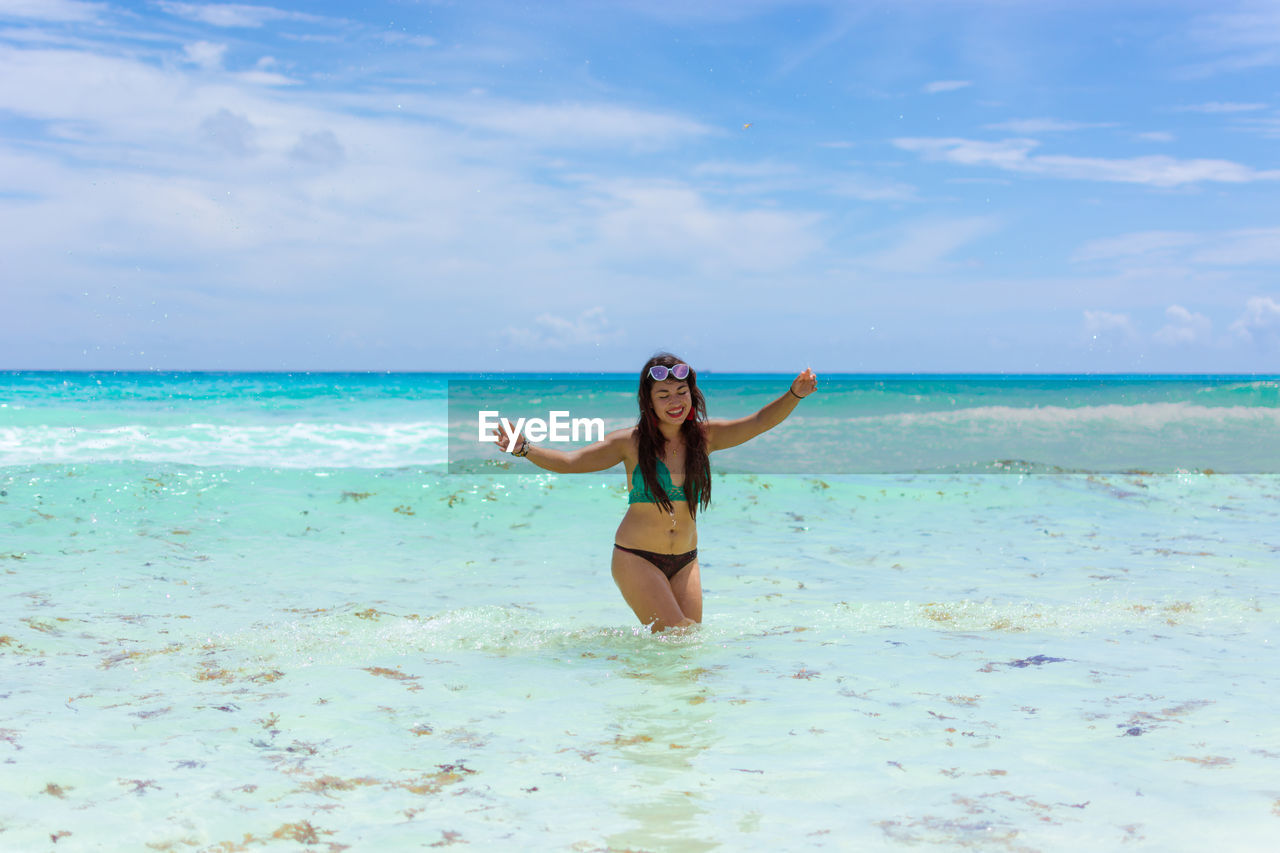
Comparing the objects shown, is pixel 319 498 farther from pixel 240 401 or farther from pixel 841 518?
pixel 240 401

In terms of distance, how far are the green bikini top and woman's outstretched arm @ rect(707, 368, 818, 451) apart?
0.34 m

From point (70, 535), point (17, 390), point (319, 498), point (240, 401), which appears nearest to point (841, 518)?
point (319, 498)

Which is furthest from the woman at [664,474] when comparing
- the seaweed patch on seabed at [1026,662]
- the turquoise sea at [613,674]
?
the seaweed patch on seabed at [1026,662]

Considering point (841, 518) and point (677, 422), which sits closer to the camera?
point (677, 422)

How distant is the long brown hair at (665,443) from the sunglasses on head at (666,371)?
3cm

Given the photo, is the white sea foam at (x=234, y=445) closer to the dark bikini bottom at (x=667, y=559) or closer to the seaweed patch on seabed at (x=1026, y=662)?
the dark bikini bottom at (x=667, y=559)

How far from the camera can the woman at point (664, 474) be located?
216 inches

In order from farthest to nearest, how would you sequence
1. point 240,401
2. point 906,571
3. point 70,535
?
point 240,401, point 70,535, point 906,571

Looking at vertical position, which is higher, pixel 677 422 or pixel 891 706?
pixel 677 422

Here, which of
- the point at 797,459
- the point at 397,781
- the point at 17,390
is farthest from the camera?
the point at 17,390

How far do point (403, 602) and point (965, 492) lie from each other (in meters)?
9.14

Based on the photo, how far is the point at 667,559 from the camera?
18.5 ft

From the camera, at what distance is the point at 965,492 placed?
43.9ft

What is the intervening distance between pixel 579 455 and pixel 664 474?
573 millimetres
